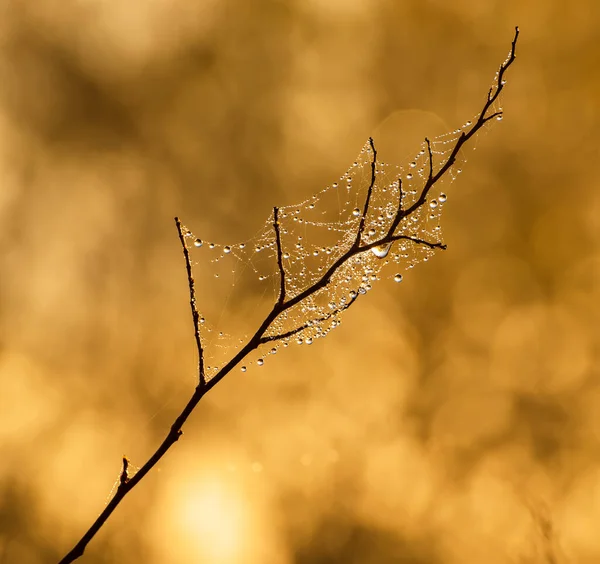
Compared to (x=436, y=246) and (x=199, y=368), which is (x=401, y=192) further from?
(x=199, y=368)

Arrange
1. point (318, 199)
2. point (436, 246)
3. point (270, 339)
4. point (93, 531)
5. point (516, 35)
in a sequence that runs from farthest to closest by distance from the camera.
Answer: point (318, 199)
point (516, 35)
point (436, 246)
point (270, 339)
point (93, 531)

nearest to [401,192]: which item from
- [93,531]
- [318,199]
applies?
[93,531]

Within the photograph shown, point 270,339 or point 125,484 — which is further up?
point 270,339

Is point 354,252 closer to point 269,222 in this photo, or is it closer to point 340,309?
point 340,309

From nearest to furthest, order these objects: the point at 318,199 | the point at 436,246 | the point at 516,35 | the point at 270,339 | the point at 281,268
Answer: the point at 270,339 < the point at 281,268 < the point at 436,246 < the point at 516,35 < the point at 318,199

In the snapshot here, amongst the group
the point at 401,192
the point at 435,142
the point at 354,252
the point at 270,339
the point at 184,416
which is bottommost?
the point at 184,416

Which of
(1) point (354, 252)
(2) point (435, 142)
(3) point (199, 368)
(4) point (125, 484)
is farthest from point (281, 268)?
(2) point (435, 142)

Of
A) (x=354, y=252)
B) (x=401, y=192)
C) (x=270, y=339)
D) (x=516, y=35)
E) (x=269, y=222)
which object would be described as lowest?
(x=270, y=339)

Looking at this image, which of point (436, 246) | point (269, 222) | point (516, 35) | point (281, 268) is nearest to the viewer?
point (281, 268)

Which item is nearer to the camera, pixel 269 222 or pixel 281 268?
pixel 281 268
